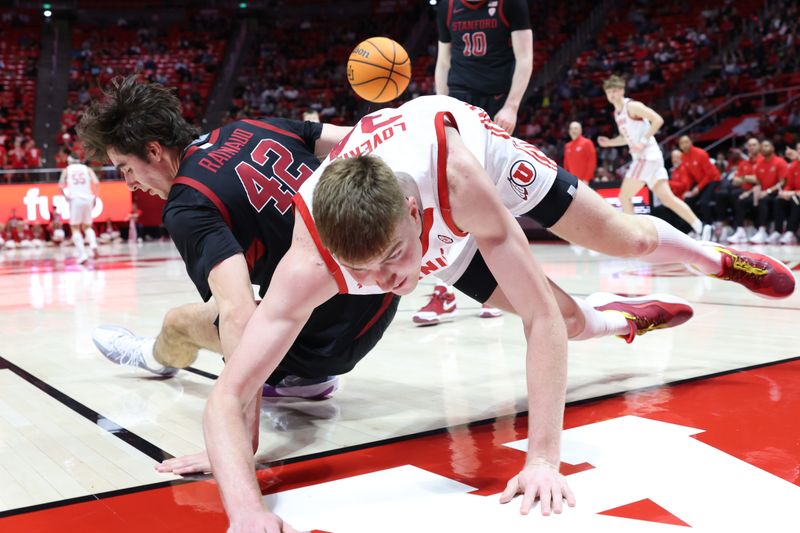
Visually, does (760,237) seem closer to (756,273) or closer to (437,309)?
(437,309)

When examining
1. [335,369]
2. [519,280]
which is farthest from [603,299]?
[519,280]

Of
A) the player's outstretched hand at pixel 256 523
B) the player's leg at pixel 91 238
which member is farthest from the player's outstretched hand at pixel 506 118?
the player's leg at pixel 91 238

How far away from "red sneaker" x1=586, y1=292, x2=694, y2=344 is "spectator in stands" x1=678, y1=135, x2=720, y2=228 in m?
9.66

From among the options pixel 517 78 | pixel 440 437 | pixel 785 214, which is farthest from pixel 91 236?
pixel 440 437

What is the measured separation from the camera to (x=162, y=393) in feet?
10.4

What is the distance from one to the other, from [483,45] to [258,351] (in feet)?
11.2

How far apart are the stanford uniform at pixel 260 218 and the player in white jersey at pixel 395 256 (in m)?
0.42

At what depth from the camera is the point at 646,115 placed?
351 inches

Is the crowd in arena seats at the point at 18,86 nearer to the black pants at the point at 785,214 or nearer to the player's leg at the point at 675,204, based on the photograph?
the player's leg at the point at 675,204

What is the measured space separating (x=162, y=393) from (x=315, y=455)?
114 cm

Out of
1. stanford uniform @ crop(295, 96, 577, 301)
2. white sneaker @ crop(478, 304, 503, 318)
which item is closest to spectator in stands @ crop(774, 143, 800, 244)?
white sneaker @ crop(478, 304, 503, 318)

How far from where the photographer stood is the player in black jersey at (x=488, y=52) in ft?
15.0

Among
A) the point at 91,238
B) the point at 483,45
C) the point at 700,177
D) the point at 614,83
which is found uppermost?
the point at 614,83

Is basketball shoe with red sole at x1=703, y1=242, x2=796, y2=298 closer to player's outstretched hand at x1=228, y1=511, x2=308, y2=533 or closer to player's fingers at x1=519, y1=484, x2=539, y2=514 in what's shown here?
player's fingers at x1=519, y1=484, x2=539, y2=514
